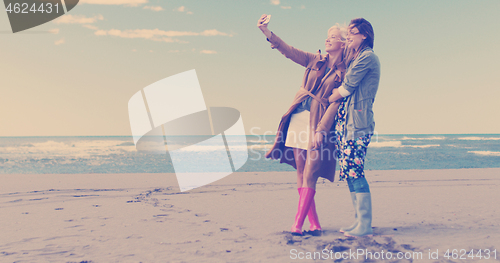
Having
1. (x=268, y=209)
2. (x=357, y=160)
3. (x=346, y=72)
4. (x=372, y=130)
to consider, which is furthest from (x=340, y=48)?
(x=268, y=209)

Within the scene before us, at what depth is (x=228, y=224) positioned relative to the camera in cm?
350

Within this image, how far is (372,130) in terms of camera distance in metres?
2.81

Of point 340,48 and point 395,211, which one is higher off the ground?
point 340,48

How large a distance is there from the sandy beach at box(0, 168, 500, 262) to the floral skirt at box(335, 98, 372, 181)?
60 centimetres

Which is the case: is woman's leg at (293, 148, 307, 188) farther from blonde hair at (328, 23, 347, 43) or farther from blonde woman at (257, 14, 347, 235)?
blonde hair at (328, 23, 347, 43)

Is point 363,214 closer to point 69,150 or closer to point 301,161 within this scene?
point 301,161

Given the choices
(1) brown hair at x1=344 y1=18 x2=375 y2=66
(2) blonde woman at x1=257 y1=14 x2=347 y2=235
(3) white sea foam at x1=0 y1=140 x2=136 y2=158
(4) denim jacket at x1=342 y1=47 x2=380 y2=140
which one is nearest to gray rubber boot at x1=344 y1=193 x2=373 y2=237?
(2) blonde woman at x1=257 y1=14 x2=347 y2=235

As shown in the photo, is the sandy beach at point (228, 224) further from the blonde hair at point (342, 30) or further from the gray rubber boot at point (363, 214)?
the blonde hair at point (342, 30)

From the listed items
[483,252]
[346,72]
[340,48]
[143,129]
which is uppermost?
[340,48]

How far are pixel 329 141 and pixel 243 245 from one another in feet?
4.04

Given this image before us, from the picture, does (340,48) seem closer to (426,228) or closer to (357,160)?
(357,160)

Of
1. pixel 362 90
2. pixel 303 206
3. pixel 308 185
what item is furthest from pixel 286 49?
pixel 303 206

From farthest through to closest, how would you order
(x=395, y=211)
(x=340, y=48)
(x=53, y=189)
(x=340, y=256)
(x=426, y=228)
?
(x=53, y=189), (x=395, y=211), (x=426, y=228), (x=340, y=48), (x=340, y=256)

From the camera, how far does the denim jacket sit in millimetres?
2719
